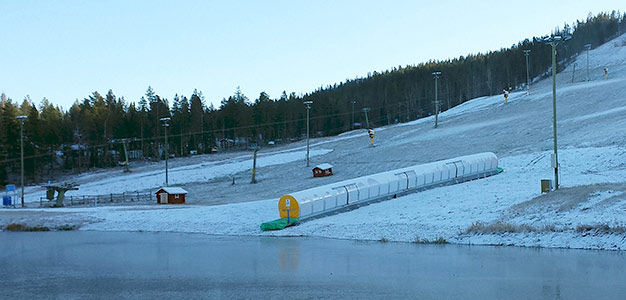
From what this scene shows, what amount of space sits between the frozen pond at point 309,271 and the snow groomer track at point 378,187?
7740 mm

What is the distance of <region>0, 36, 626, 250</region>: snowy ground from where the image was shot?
3180cm

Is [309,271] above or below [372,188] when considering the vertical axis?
below

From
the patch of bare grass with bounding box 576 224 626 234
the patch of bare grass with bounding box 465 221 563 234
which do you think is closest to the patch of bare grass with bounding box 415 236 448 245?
the patch of bare grass with bounding box 465 221 563 234

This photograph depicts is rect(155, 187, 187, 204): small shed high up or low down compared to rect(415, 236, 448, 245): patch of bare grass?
up

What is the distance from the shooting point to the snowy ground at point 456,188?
1252 inches

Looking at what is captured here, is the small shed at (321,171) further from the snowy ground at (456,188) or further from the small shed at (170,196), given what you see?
the small shed at (170,196)

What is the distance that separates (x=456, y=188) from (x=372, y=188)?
669 cm

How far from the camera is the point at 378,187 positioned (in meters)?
48.6

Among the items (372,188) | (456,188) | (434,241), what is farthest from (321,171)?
(434,241)

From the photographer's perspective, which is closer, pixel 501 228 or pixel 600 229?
pixel 600 229

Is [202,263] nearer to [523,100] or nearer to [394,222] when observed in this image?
[394,222]

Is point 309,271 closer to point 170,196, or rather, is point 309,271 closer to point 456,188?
point 456,188

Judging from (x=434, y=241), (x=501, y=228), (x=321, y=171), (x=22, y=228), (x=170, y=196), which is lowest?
(x=22, y=228)

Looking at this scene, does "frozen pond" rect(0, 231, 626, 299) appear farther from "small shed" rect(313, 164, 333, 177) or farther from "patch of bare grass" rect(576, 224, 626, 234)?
"small shed" rect(313, 164, 333, 177)
